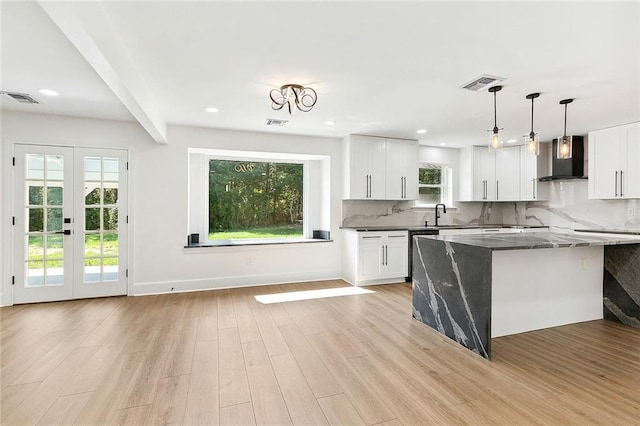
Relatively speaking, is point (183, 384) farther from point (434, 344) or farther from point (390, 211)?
point (390, 211)

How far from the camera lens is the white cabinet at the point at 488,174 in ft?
19.5

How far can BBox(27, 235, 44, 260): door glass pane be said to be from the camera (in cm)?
402

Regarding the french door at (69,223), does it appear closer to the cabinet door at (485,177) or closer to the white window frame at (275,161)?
the white window frame at (275,161)

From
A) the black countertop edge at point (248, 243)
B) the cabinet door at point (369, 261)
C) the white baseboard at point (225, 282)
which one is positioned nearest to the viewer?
the white baseboard at point (225, 282)

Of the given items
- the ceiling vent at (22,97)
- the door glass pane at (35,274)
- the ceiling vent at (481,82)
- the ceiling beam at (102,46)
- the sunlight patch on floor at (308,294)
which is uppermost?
the ceiling vent at (22,97)

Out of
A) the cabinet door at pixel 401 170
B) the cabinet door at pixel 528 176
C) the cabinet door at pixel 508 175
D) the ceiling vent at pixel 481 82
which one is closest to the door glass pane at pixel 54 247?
the cabinet door at pixel 401 170

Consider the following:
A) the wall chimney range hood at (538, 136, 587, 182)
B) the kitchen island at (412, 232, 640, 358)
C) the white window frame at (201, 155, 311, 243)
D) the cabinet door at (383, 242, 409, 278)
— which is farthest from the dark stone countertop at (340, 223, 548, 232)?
the kitchen island at (412, 232, 640, 358)

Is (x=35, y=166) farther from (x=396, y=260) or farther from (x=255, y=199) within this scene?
(x=396, y=260)

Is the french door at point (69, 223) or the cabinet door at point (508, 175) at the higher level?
the cabinet door at point (508, 175)

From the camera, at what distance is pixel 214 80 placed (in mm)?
2945

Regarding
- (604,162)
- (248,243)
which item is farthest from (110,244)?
(604,162)

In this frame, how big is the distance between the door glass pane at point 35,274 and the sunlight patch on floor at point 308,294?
2.76 meters

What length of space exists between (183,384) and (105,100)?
123 inches

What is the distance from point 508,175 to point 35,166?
295 inches
